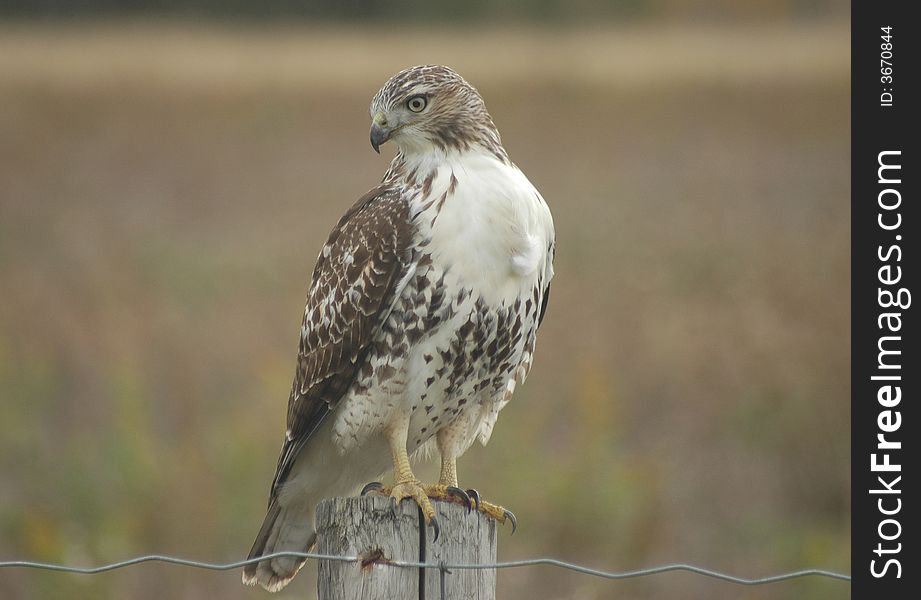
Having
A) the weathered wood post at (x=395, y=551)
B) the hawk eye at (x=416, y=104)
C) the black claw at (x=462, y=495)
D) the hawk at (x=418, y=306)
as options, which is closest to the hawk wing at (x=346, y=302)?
the hawk at (x=418, y=306)

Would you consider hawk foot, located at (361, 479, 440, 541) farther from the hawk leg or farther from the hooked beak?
the hooked beak

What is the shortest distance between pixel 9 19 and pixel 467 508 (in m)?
12.7

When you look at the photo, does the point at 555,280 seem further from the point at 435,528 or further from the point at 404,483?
the point at 435,528

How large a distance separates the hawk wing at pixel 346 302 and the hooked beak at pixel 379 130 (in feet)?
A: 0.52

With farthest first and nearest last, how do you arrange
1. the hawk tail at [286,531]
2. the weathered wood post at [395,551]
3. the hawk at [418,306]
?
1. the hawk tail at [286,531]
2. the hawk at [418,306]
3. the weathered wood post at [395,551]

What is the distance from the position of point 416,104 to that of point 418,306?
0.69 m

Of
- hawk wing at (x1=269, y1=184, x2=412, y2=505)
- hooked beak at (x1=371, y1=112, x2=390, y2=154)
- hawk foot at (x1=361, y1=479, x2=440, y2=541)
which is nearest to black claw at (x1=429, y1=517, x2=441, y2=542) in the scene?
hawk foot at (x1=361, y1=479, x2=440, y2=541)

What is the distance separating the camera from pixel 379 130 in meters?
3.85

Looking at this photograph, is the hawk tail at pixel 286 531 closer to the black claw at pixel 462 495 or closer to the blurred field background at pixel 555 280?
the black claw at pixel 462 495

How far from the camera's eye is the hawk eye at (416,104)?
3.87 metres

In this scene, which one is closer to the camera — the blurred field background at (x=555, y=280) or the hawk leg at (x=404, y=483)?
the hawk leg at (x=404, y=483)
